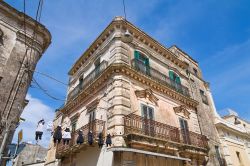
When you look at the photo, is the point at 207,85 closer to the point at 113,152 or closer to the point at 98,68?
the point at 98,68

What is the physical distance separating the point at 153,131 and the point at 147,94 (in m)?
2.55

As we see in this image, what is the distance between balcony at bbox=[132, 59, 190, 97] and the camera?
1356 centimetres

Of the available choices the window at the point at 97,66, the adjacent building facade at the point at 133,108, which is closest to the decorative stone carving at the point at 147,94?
the adjacent building facade at the point at 133,108

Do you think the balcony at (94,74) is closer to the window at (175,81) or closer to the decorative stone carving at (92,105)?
the decorative stone carving at (92,105)

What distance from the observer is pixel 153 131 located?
1106 cm

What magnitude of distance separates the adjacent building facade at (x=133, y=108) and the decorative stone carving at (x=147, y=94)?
63 millimetres

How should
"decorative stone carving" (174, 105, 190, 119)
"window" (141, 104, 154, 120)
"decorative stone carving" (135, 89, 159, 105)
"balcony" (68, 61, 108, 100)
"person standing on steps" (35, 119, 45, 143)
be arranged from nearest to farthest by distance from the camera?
"person standing on steps" (35, 119, 45, 143) → "window" (141, 104, 154, 120) → "decorative stone carving" (135, 89, 159, 105) → "balcony" (68, 61, 108, 100) → "decorative stone carving" (174, 105, 190, 119)

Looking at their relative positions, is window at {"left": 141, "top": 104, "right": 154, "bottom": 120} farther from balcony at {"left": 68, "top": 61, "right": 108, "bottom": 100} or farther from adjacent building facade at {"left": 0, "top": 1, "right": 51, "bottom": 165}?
adjacent building facade at {"left": 0, "top": 1, "right": 51, "bottom": 165}

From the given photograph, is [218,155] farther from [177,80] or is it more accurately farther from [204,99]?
[177,80]

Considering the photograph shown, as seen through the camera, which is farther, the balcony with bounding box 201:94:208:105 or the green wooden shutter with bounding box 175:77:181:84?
the balcony with bounding box 201:94:208:105

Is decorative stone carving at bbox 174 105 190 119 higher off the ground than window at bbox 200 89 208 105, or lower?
lower

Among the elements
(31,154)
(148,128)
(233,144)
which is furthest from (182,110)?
(31,154)

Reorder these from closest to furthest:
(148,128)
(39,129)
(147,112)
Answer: (39,129) → (148,128) → (147,112)

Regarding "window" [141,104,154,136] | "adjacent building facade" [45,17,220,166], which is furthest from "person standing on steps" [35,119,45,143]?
"window" [141,104,154,136]
